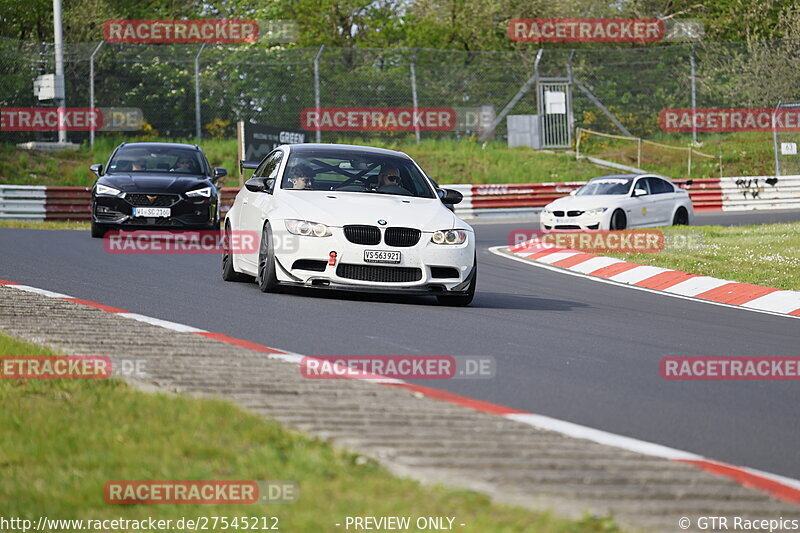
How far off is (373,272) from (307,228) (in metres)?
0.74

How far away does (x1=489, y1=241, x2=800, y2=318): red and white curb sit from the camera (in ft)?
44.8

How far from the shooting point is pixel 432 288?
1154cm

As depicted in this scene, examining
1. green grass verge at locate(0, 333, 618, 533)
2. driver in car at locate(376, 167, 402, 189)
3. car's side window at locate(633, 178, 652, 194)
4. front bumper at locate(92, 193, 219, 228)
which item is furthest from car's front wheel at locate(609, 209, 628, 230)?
green grass verge at locate(0, 333, 618, 533)

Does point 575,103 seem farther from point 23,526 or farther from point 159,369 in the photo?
point 23,526

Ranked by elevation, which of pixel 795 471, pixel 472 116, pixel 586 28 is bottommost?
pixel 795 471

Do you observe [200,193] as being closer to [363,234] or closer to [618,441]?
[363,234]

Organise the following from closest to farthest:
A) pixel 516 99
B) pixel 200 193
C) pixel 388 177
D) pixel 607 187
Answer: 1. pixel 388 177
2. pixel 200 193
3. pixel 607 187
4. pixel 516 99

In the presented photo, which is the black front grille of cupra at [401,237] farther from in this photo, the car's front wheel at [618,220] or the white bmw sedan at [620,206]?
the car's front wheel at [618,220]

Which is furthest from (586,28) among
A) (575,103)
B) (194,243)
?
(194,243)

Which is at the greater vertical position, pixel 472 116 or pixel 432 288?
pixel 472 116

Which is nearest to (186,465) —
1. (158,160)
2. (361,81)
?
(158,160)

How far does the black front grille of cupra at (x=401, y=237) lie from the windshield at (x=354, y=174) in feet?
3.71

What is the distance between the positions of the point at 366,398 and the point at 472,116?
31654mm

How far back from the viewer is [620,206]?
25094 mm
